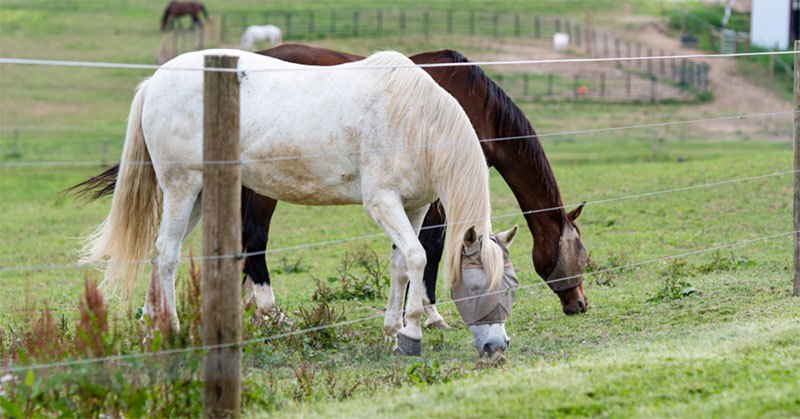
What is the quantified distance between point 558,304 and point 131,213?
364cm

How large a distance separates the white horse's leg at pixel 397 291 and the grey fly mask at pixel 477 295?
Result: 610mm

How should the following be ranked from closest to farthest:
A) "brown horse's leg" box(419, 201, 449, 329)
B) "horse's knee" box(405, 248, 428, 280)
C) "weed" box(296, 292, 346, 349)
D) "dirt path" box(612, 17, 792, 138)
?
"horse's knee" box(405, 248, 428, 280)
"weed" box(296, 292, 346, 349)
"brown horse's leg" box(419, 201, 449, 329)
"dirt path" box(612, 17, 792, 138)

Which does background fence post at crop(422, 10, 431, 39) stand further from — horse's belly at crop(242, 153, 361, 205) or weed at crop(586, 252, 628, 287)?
horse's belly at crop(242, 153, 361, 205)

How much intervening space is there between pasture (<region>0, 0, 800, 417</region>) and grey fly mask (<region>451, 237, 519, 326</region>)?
34 cm

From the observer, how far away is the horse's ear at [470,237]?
649 centimetres

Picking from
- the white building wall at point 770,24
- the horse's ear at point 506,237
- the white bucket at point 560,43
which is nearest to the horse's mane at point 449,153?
the horse's ear at point 506,237

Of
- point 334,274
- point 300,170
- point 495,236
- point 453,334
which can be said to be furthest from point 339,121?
point 334,274

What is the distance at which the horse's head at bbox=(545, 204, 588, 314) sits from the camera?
26.3 ft

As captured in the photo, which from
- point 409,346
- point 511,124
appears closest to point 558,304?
point 511,124

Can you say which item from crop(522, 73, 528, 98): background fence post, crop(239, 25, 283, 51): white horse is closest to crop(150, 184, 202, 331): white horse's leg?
crop(522, 73, 528, 98): background fence post

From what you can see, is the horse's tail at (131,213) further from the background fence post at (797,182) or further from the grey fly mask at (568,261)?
the background fence post at (797,182)

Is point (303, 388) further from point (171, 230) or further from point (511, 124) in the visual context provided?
point (511, 124)

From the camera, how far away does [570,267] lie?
8031 millimetres

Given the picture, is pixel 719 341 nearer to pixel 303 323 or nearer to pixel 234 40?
pixel 303 323
